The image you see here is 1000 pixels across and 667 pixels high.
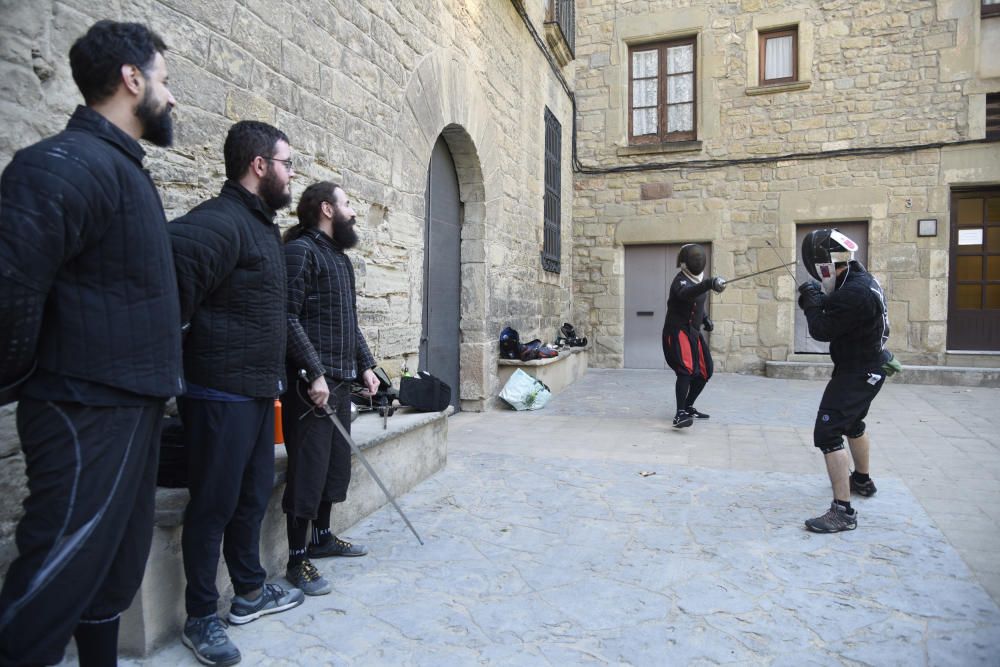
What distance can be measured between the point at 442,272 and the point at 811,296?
3457 millimetres

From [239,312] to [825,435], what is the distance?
269 cm

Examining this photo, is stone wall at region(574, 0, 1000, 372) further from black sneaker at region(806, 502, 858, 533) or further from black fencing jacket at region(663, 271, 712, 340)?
black sneaker at region(806, 502, 858, 533)

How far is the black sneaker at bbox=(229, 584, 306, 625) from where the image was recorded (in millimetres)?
2186

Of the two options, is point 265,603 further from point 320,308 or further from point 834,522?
point 834,522

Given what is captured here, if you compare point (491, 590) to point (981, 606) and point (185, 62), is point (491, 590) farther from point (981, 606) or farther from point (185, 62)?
point (185, 62)

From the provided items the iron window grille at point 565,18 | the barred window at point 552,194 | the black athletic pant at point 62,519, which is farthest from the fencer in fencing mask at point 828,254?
the iron window grille at point 565,18

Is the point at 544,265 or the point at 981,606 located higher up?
the point at 544,265

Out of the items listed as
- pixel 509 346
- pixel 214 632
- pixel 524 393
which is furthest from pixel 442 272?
pixel 214 632

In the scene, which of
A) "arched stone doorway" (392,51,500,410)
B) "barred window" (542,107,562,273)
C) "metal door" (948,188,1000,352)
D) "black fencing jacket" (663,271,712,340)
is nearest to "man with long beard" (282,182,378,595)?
"arched stone doorway" (392,51,500,410)

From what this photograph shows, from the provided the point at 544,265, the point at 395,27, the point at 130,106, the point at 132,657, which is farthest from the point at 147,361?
the point at 544,265

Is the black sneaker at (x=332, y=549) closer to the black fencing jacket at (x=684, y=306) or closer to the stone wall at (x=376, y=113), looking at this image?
the stone wall at (x=376, y=113)

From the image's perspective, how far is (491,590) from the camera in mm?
2500

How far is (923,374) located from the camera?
8578 mm

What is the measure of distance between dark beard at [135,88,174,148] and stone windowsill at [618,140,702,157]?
9075 millimetres
